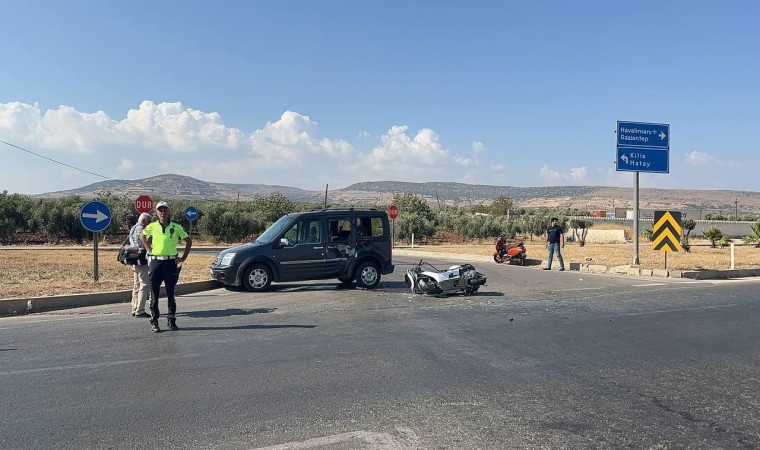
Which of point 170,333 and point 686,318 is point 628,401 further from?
point 170,333

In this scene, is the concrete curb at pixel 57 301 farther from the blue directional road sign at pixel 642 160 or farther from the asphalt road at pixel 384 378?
the blue directional road sign at pixel 642 160

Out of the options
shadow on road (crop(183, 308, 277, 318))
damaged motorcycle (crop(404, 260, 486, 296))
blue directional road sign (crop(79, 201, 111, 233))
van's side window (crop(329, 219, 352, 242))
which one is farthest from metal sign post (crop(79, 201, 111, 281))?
damaged motorcycle (crop(404, 260, 486, 296))

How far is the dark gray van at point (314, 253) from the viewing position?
13859 mm

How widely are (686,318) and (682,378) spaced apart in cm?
436

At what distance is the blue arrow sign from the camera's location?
71.8 ft

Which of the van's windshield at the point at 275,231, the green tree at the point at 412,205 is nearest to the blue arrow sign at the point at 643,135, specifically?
the van's windshield at the point at 275,231

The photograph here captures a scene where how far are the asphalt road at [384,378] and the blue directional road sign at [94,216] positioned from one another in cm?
348

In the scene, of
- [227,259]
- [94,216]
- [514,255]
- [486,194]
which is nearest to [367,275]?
[227,259]

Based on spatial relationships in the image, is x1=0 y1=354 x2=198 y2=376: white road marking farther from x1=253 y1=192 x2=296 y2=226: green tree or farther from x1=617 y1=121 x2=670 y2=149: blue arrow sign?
x1=253 y1=192 x2=296 y2=226: green tree

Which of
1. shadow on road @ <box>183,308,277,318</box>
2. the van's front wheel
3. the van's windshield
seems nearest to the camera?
shadow on road @ <box>183,308,277,318</box>

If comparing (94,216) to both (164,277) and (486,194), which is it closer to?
(164,277)

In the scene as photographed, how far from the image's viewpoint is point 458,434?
4680mm

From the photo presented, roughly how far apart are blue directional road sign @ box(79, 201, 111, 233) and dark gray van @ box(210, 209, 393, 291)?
2869mm

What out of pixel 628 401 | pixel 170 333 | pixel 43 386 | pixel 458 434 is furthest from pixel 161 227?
pixel 628 401
